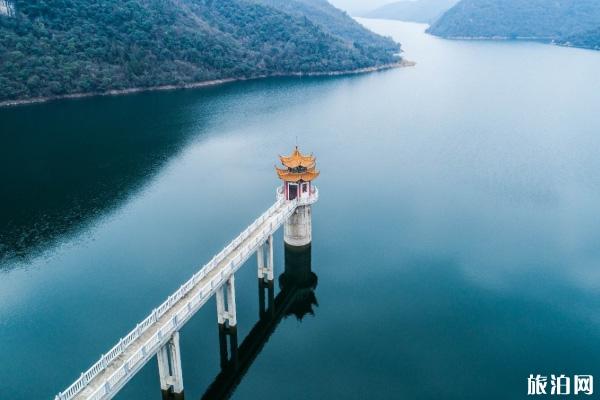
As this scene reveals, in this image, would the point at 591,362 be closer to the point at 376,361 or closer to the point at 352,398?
the point at 376,361

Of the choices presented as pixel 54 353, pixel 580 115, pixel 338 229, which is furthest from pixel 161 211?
pixel 580 115

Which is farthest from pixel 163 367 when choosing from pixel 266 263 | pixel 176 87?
pixel 176 87

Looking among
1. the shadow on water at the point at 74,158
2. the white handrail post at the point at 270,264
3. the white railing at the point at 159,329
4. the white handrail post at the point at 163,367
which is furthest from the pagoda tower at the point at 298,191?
the shadow on water at the point at 74,158

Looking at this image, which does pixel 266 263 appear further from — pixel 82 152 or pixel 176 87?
pixel 176 87

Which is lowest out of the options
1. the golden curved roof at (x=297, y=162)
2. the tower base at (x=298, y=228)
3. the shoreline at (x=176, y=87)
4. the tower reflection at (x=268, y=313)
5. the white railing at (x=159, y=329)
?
the tower reflection at (x=268, y=313)

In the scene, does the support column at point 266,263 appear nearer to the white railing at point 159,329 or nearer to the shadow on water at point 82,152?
the white railing at point 159,329

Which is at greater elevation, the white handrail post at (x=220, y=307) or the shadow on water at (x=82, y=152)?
the shadow on water at (x=82, y=152)
